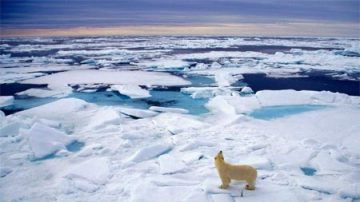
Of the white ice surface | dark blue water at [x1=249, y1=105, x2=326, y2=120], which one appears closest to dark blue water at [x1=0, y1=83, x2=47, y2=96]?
the white ice surface

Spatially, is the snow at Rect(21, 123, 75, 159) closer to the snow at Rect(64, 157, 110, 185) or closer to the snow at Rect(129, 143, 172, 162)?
the snow at Rect(64, 157, 110, 185)

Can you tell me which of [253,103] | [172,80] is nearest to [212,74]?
[172,80]

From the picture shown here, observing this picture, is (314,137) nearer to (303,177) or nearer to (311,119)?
(311,119)

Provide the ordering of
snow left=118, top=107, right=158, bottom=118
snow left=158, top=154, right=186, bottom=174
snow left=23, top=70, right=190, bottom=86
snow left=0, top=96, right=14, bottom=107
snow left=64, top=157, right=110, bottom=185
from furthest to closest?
1. snow left=23, top=70, right=190, bottom=86
2. snow left=0, top=96, right=14, bottom=107
3. snow left=118, top=107, right=158, bottom=118
4. snow left=158, top=154, right=186, bottom=174
5. snow left=64, top=157, right=110, bottom=185

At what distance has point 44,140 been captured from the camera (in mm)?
5852

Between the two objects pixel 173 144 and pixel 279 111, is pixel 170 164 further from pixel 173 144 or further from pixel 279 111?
pixel 279 111

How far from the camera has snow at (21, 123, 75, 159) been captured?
18.5 feet

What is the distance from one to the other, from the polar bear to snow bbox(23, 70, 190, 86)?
9.07 meters

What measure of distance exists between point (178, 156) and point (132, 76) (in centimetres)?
981

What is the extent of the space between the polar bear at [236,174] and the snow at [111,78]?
9.07 m

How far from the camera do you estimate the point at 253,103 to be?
30.7 feet

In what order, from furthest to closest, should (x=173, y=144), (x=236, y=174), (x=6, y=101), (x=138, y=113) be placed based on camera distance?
(x=6, y=101), (x=138, y=113), (x=173, y=144), (x=236, y=174)

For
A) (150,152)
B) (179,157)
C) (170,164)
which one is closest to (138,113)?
(150,152)

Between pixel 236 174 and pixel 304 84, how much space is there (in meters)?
10.8
